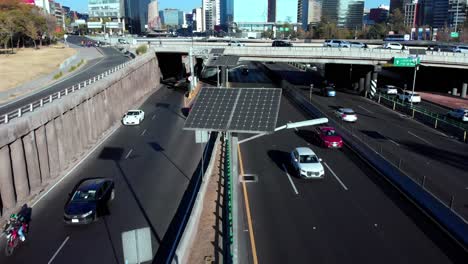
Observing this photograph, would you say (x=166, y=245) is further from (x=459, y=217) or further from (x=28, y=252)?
(x=459, y=217)

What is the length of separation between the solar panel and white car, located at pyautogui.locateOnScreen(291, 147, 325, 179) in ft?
36.9

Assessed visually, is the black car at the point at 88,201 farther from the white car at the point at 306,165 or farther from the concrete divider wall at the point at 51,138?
the white car at the point at 306,165

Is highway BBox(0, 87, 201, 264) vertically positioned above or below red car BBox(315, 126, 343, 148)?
below

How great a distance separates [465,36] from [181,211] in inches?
6626

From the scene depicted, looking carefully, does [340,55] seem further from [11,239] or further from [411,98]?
[11,239]

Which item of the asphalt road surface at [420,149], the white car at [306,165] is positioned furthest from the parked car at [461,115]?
the white car at [306,165]

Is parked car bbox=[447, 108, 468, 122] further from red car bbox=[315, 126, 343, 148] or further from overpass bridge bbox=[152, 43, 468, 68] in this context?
red car bbox=[315, 126, 343, 148]

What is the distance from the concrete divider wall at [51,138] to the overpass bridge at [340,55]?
2577cm

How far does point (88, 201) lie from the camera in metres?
22.2

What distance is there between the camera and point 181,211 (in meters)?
23.2

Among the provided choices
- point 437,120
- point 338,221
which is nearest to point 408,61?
point 437,120

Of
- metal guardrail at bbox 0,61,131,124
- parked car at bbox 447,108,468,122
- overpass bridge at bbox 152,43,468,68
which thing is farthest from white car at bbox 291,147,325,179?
overpass bridge at bbox 152,43,468,68

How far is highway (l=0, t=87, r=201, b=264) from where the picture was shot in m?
19.2

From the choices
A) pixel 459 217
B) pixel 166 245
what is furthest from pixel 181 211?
pixel 459 217
